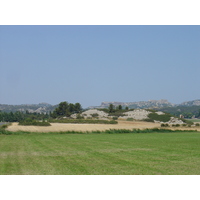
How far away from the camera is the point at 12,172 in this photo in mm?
12531

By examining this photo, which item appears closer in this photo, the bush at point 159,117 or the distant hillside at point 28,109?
the bush at point 159,117

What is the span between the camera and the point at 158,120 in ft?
238

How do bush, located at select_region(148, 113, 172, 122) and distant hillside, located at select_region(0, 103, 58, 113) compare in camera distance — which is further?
distant hillside, located at select_region(0, 103, 58, 113)

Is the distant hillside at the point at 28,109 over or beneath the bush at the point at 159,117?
over

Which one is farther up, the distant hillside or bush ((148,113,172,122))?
the distant hillside

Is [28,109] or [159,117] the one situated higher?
[28,109]

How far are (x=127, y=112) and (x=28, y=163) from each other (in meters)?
62.7

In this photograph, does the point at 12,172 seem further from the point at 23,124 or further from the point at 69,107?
the point at 69,107

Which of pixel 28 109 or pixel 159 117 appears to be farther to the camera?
pixel 28 109

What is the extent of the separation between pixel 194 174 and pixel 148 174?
165cm

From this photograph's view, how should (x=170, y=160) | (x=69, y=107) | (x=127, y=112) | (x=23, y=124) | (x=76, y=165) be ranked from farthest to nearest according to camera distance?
(x=127, y=112) → (x=69, y=107) → (x=23, y=124) → (x=170, y=160) → (x=76, y=165)

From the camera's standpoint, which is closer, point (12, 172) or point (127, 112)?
point (12, 172)
